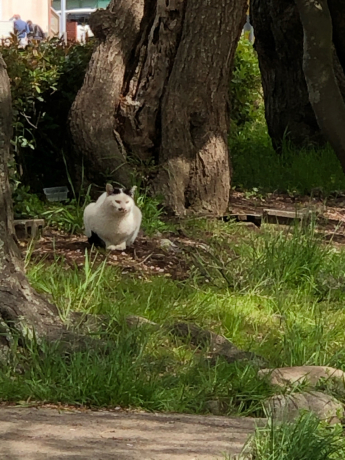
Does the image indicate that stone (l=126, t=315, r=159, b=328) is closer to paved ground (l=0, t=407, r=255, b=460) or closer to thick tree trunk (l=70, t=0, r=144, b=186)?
paved ground (l=0, t=407, r=255, b=460)

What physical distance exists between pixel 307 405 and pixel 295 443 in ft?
3.46

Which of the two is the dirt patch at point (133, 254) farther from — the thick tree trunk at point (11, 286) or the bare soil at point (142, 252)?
the thick tree trunk at point (11, 286)

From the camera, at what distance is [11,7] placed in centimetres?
2839

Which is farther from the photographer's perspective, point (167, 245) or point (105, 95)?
point (105, 95)

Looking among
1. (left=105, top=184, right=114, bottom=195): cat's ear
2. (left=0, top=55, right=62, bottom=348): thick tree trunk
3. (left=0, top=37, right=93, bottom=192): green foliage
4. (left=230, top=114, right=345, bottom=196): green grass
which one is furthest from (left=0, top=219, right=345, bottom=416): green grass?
(left=230, top=114, right=345, bottom=196): green grass

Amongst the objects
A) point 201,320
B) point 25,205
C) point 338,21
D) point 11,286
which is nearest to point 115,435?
point 11,286

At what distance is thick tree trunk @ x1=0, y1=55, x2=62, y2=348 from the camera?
16.1ft

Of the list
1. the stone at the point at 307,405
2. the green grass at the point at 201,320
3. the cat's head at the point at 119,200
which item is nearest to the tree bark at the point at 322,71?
the green grass at the point at 201,320

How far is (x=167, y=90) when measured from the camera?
28.4 feet

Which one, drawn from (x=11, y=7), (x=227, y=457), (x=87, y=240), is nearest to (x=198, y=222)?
(x=87, y=240)

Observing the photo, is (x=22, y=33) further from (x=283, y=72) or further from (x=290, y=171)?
(x=283, y=72)

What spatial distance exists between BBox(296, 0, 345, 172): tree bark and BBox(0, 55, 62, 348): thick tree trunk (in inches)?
114

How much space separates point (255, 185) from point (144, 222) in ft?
9.54

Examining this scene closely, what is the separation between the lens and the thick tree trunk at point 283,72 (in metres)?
12.2
